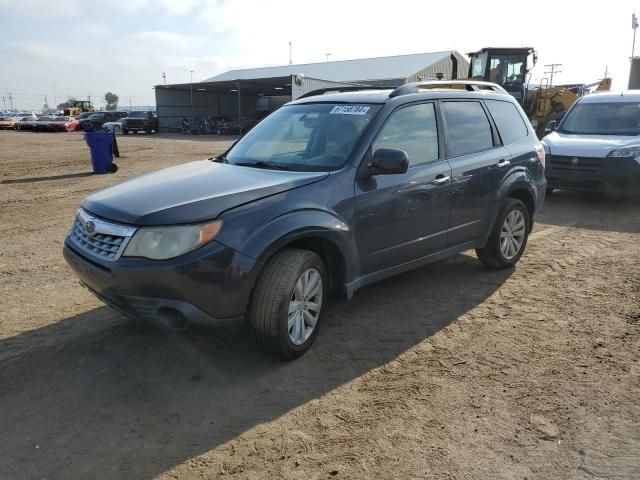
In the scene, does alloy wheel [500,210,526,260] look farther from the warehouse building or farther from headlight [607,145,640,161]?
the warehouse building

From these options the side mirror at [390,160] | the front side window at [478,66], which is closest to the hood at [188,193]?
the side mirror at [390,160]

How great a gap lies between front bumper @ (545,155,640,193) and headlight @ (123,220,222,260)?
7.71 meters

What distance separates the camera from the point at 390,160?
3738mm

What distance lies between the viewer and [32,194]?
1048cm

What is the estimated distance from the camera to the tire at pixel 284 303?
3320 mm

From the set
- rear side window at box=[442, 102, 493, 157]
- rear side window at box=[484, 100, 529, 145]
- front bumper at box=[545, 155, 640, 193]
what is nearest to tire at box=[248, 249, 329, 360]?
rear side window at box=[442, 102, 493, 157]

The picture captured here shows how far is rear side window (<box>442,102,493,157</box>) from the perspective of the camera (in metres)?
4.70

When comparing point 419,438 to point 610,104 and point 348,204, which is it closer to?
point 348,204

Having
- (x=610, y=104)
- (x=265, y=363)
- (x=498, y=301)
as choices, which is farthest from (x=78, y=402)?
(x=610, y=104)

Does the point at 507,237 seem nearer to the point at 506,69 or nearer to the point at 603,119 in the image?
the point at 603,119

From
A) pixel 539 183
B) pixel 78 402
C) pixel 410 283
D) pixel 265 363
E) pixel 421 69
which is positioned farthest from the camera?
pixel 421 69

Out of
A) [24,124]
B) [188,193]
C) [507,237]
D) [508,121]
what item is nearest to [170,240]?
[188,193]

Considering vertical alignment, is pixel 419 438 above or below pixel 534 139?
below

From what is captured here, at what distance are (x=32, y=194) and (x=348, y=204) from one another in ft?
29.6
